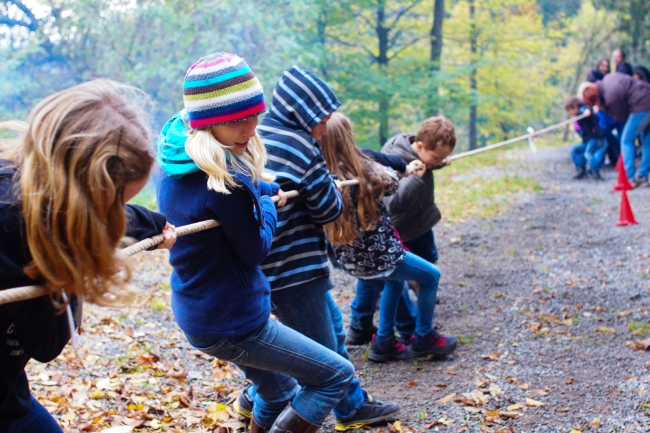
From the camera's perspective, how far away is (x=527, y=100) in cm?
2366

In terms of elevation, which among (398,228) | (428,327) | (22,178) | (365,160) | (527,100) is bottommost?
(527,100)

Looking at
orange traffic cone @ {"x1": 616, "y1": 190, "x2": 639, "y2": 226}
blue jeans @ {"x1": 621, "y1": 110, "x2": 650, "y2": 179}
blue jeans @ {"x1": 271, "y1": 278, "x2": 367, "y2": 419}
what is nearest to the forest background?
blue jeans @ {"x1": 271, "y1": 278, "x2": 367, "y2": 419}

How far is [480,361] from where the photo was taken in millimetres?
5070

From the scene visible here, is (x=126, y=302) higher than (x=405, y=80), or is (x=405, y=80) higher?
(x=126, y=302)

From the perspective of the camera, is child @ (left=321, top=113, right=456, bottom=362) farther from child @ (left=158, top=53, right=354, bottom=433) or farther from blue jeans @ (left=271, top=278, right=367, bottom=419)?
child @ (left=158, top=53, right=354, bottom=433)

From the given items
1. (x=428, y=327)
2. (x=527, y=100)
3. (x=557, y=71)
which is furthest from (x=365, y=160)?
(x=557, y=71)

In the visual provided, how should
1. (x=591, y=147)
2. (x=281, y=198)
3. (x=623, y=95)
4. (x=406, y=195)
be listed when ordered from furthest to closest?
(x=591, y=147) < (x=623, y=95) < (x=406, y=195) < (x=281, y=198)

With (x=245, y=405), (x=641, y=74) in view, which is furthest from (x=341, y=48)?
(x=245, y=405)

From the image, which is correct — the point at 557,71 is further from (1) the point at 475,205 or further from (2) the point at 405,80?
(1) the point at 475,205

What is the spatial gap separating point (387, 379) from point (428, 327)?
0.53 m

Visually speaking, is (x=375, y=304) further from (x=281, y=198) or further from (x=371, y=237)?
(x=281, y=198)

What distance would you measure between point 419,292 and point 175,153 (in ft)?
9.04

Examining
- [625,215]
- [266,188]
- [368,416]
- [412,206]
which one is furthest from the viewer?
[625,215]

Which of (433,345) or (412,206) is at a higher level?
(412,206)
